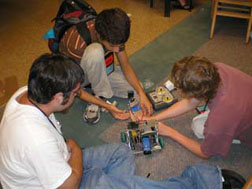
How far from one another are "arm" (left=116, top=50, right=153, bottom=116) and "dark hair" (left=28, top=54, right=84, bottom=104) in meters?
0.95

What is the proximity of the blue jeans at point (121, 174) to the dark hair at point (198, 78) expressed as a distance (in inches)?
16.5

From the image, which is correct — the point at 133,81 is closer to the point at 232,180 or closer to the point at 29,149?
the point at 232,180

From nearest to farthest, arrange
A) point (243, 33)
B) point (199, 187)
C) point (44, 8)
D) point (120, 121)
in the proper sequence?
point (199, 187) → point (120, 121) → point (243, 33) → point (44, 8)

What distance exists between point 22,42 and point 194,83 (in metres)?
2.23

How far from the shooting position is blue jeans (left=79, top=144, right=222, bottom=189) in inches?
53.6

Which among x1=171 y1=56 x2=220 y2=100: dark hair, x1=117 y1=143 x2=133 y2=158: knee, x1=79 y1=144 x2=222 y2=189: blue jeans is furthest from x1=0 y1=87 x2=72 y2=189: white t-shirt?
x1=171 y1=56 x2=220 y2=100: dark hair

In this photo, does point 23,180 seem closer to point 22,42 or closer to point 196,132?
point 196,132

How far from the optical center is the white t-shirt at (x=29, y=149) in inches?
38.8

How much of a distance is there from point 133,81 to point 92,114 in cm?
38

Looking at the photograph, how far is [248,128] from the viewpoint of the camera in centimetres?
153

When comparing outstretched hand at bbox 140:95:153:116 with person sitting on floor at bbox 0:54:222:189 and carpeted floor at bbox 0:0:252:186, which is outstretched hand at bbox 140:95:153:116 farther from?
person sitting on floor at bbox 0:54:222:189

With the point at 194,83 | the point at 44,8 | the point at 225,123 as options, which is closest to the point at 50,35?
the point at 194,83

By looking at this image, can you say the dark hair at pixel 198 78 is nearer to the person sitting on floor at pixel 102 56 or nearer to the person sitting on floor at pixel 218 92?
the person sitting on floor at pixel 218 92

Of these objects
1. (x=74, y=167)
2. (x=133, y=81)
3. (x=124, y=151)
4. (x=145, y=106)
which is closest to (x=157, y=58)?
(x=133, y=81)
